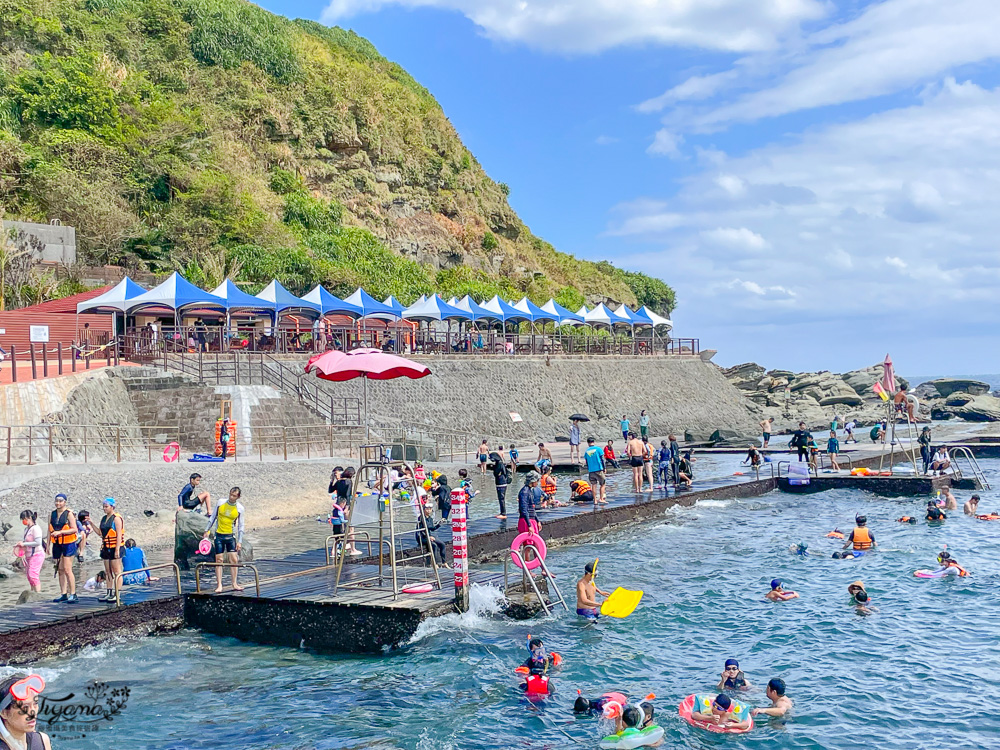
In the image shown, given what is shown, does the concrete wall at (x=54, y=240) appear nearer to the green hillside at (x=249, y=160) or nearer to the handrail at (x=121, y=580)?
the green hillside at (x=249, y=160)

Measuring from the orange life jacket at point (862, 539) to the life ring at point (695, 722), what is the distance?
10665 mm

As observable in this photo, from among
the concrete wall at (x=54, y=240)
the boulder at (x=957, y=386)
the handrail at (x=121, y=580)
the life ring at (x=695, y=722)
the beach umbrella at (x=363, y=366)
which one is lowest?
the life ring at (x=695, y=722)

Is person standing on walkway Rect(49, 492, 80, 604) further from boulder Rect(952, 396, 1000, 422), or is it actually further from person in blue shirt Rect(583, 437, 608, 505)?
boulder Rect(952, 396, 1000, 422)

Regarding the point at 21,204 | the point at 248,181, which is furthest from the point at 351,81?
the point at 21,204

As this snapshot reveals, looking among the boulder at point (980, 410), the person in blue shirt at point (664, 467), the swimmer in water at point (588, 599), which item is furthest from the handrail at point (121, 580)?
the boulder at point (980, 410)

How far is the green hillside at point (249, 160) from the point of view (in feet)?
173

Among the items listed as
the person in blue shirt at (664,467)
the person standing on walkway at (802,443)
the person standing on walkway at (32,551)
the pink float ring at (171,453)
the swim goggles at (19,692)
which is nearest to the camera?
the swim goggles at (19,692)

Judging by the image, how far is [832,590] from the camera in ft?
56.5

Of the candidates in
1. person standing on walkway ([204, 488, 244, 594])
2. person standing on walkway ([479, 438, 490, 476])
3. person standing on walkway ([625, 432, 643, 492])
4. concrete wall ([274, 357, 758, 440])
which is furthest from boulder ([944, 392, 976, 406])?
person standing on walkway ([204, 488, 244, 594])

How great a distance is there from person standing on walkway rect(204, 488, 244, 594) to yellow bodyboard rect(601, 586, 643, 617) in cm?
584

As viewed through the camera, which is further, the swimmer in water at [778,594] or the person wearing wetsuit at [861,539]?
the person wearing wetsuit at [861,539]

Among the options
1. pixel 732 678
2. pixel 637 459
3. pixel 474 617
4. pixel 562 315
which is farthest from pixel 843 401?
pixel 732 678

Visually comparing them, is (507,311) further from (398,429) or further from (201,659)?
(201,659)

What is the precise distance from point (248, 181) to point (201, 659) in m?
56.5
